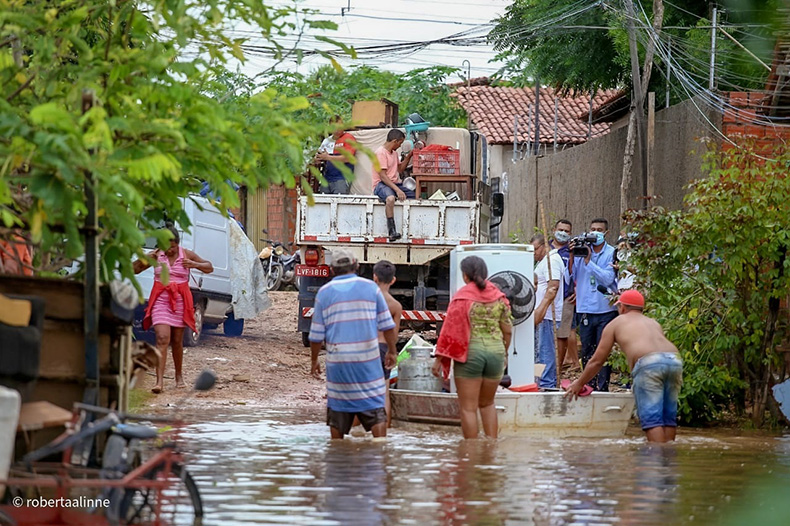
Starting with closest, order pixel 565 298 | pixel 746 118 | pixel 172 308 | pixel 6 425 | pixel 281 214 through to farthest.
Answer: pixel 6 425 → pixel 172 308 → pixel 565 298 → pixel 746 118 → pixel 281 214

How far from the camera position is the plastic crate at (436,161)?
61.9 feet

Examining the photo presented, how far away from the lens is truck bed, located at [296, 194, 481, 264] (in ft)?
57.8

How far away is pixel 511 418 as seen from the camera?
1088cm

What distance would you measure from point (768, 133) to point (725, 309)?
514cm

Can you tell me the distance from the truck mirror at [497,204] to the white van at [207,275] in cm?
489

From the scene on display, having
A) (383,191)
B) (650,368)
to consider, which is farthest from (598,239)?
(383,191)

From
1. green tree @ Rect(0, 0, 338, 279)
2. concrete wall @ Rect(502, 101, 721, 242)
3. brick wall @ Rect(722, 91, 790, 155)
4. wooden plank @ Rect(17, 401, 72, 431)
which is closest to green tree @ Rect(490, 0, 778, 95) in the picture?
concrete wall @ Rect(502, 101, 721, 242)

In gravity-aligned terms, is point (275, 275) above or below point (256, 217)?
below

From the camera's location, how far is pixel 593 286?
13.6 metres

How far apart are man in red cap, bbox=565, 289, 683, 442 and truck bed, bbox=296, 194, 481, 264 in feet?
24.8

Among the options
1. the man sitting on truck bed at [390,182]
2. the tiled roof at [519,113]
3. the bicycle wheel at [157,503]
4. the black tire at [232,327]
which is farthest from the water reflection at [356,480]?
the tiled roof at [519,113]

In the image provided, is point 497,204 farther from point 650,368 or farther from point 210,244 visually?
point 650,368

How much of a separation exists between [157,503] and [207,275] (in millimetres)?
12315

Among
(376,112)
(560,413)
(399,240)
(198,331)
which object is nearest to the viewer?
(560,413)
